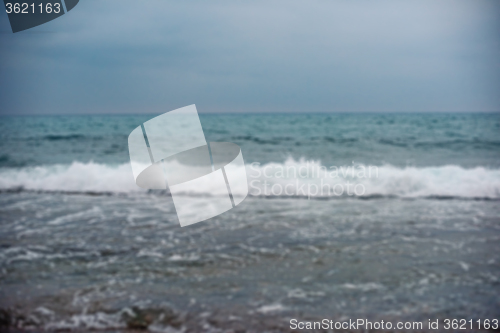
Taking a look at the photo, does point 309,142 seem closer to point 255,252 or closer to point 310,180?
point 310,180

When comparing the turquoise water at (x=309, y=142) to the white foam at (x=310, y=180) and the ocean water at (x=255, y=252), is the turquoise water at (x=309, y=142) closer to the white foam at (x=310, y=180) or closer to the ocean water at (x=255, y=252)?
the white foam at (x=310, y=180)

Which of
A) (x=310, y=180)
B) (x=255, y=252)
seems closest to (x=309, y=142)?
(x=310, y=180)

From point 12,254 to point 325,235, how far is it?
3.44 m

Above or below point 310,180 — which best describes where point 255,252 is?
above

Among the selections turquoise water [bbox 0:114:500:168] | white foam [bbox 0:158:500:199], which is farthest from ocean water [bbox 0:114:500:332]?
turquoise water [bbox 0:114:500:168]

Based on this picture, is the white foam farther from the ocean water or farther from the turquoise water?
the turquoise water

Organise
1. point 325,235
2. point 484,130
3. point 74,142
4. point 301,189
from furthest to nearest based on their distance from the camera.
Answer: point 484,130, point 74,142, point 301,189, point 325,235

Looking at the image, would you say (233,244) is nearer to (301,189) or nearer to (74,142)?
(301,189)

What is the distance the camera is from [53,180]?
25.9 feet

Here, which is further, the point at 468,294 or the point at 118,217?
the point at 118,217

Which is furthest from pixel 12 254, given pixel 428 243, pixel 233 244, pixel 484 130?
pixel 484 130

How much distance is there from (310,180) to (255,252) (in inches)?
169

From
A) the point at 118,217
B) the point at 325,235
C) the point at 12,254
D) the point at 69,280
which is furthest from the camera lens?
the point at 118,217

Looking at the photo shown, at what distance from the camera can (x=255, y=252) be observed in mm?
3600
